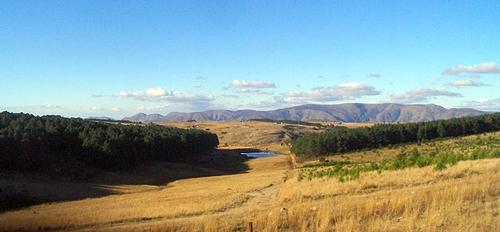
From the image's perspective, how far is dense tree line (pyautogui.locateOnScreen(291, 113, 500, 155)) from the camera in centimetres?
11219

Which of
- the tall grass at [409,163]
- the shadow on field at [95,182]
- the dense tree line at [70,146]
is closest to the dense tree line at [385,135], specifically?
the shadow on field at [95,182]

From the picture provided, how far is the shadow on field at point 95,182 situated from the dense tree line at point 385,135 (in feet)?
54.9

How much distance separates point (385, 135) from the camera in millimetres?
117438

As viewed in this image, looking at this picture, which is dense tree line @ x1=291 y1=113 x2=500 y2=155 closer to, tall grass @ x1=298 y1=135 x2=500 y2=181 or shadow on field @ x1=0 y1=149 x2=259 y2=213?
shadow on field @ x1=0 y1=149 x2=259 y2=213

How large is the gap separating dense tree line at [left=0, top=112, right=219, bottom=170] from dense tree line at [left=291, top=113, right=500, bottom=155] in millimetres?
33244

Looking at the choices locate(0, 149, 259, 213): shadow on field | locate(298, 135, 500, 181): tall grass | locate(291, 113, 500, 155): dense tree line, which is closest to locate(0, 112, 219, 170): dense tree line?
locate(0, 149, 259, 213): shadow on field

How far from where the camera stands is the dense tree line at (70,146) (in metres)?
72.4

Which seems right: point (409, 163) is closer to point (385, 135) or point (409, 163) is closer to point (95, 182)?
point (95, 182)

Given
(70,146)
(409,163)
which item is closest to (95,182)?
(70,146)

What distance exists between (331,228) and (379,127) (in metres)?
116

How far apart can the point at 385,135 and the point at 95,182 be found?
68.9 meters

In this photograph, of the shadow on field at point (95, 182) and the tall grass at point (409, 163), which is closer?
the tall grass at point (409, 163)

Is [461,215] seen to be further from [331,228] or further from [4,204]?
[4,204]

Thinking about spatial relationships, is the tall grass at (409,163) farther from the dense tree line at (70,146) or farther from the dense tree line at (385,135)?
the dense tree line at (385,135)
